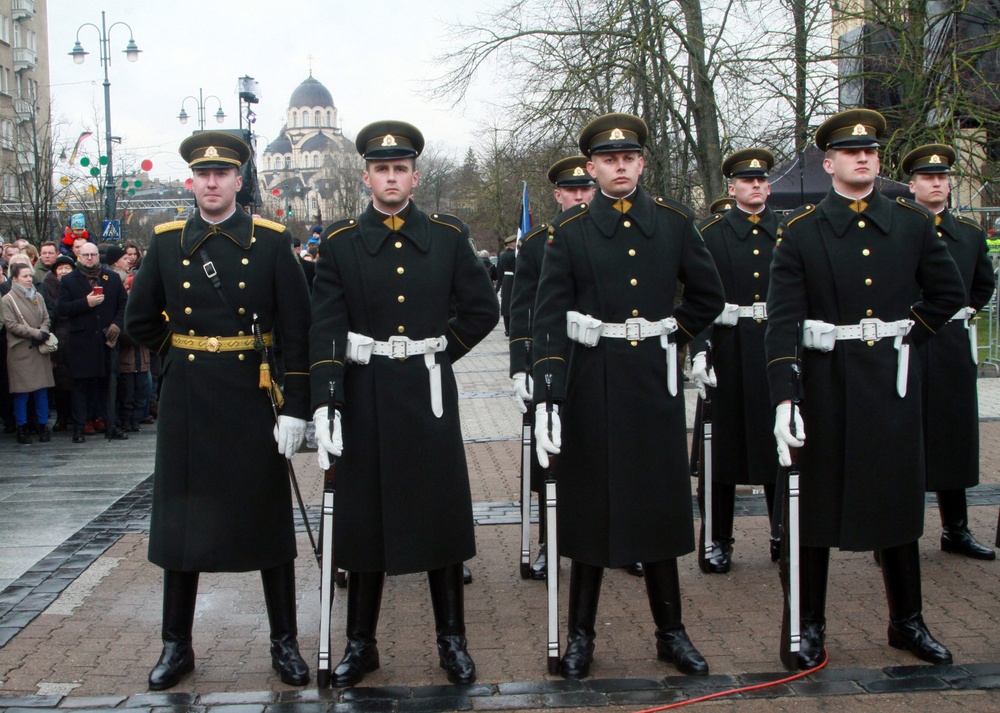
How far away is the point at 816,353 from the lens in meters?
5.29

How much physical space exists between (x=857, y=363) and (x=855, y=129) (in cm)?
102

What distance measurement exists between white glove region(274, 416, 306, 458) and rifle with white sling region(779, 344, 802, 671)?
2.14m

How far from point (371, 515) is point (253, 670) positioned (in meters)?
0.91

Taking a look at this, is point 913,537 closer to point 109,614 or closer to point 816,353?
point 816,353

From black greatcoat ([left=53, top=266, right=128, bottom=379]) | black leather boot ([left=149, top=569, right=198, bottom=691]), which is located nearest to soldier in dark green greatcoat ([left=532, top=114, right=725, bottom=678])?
black leather boot ([left=149, top=569, right=198, bottom=691])

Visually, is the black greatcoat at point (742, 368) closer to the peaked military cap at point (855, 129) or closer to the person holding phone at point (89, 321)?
the peaked military cap at point (855, 129)

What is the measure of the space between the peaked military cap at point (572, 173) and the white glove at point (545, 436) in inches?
107

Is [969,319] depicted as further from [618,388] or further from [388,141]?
[388,141]

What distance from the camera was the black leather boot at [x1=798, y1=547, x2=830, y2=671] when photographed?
5137 millimetres

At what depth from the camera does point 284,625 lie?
5266mm

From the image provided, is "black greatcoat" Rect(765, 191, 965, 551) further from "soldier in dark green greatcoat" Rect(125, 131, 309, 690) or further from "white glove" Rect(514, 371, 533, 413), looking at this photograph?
"soldier in dark green greatcoat" Rect(125, 131, 309, 690)

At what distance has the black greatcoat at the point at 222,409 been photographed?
17.1 feet

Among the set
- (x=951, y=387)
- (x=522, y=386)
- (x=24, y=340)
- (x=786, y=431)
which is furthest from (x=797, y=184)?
(x=786, y=431)

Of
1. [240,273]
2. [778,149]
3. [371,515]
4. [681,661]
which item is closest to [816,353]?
[681,661]
